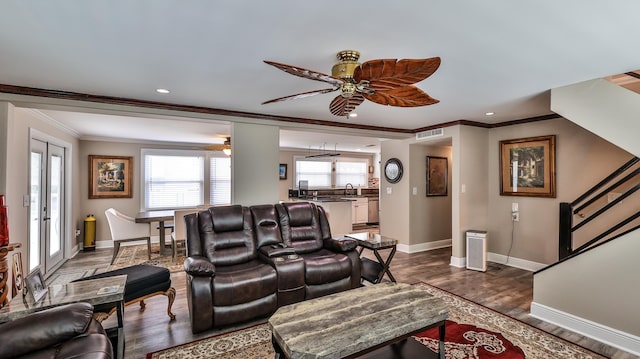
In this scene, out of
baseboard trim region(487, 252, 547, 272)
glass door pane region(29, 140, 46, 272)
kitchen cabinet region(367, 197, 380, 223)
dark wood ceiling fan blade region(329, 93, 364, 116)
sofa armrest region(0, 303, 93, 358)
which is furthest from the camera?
kitchen cabinet region(367, 197, 380, 223)

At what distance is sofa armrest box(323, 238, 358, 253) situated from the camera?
3.62 meters

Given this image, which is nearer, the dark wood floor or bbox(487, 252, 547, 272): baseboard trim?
the dark wood floor

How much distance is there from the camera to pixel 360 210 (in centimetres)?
889

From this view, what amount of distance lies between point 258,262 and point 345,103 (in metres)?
1.98

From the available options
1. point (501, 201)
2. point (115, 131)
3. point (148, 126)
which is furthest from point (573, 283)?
point (115, 131)

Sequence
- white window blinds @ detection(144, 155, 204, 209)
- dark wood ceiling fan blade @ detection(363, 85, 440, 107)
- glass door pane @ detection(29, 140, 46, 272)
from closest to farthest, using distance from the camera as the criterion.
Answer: dark wood ceiling fan blade @ detection(363, 85, 440, 107)
glass door pane @ detection(29, 140, 46, 272)
white window blinds @ detection(144, 155, 204, 209)

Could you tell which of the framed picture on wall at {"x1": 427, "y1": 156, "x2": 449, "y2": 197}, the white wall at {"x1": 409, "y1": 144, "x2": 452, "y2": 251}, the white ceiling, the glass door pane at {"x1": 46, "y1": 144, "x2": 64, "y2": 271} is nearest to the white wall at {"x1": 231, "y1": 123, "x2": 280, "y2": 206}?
the white ceiling

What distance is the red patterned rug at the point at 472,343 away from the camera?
92.4 inches

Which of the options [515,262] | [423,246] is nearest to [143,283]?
[423,246]

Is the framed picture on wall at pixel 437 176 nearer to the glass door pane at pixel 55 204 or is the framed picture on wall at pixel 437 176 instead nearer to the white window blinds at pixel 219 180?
the white window blinds at pixel 219 180

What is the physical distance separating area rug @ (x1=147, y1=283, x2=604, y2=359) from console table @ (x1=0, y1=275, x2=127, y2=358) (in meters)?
0.60

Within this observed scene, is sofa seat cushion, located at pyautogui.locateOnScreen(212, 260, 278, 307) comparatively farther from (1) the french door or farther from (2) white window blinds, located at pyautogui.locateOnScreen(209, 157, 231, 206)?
(2) white window blinds, located at pyautogui.locateOnScreen(209, 157, 231, 206)

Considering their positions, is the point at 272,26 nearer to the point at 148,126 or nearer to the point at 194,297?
the point at 194,297

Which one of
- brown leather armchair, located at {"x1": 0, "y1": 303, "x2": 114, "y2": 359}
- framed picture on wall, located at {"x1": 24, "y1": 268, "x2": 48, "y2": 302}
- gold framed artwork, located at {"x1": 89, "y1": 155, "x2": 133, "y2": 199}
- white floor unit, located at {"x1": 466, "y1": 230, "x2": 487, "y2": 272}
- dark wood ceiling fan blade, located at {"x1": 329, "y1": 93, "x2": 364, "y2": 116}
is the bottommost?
white floor unit, located at {"x1": 466, "y1": 230, "x2": 487, "y2": 272}
